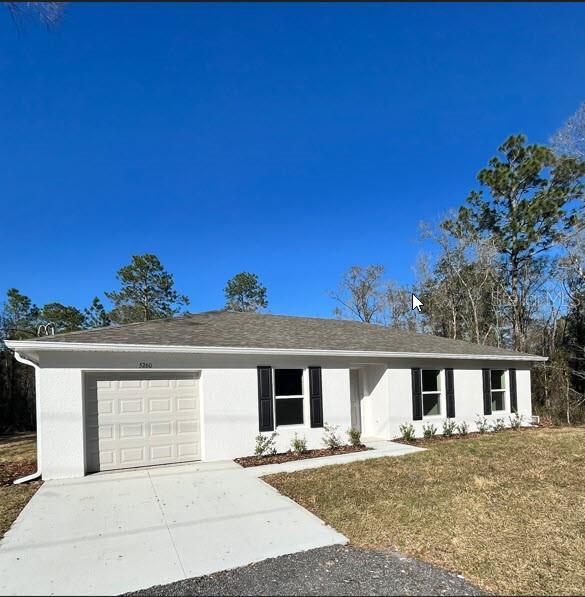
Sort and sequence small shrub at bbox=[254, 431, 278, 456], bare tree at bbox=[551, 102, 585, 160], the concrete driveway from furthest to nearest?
bare tree at bbox=[551, 102, 585, 160] → small shrub at bbox=[254, 431, 278, 456] → the concrete driveway

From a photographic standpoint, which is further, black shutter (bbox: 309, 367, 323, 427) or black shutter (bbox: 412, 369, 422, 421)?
black shutter (bbox: 412, 369, 422, 421)

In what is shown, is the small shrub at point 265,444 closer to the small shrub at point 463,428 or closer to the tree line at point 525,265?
the small shrub at point 463,428

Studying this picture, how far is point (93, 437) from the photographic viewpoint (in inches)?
326

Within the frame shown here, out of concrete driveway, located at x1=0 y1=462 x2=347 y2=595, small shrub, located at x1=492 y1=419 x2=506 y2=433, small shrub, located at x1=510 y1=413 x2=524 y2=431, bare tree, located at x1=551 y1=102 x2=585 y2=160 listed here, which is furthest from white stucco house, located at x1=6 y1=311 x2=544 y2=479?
bare tree, located at x1=551 y1=102 x2=585 y2=160

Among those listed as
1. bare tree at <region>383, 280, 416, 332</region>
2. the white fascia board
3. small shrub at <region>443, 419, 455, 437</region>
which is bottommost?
small shrub at <region>443, 419, 455, 437</region>

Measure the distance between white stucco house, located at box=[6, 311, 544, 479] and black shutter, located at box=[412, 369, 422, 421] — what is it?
3 cm

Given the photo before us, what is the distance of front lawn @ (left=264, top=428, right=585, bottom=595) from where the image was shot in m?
4.08

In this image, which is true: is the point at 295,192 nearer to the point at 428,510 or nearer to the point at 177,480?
the point at 177,480

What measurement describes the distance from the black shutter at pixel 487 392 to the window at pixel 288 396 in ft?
21.5

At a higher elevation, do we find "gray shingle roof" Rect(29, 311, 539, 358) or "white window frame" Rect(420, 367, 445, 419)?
"gray shingle roof" Rect(29, 311, 539, 358)

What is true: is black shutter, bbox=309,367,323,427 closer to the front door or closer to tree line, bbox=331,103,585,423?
the front door

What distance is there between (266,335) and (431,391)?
5.38 metres

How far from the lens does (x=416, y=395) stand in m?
12.1

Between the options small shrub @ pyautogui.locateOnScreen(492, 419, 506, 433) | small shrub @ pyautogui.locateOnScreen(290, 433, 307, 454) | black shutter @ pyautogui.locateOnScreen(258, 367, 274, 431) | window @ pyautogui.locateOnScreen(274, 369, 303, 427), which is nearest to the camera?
black shutter @ pyautogui.locateOnScreen(258, 367, 274, 431)
